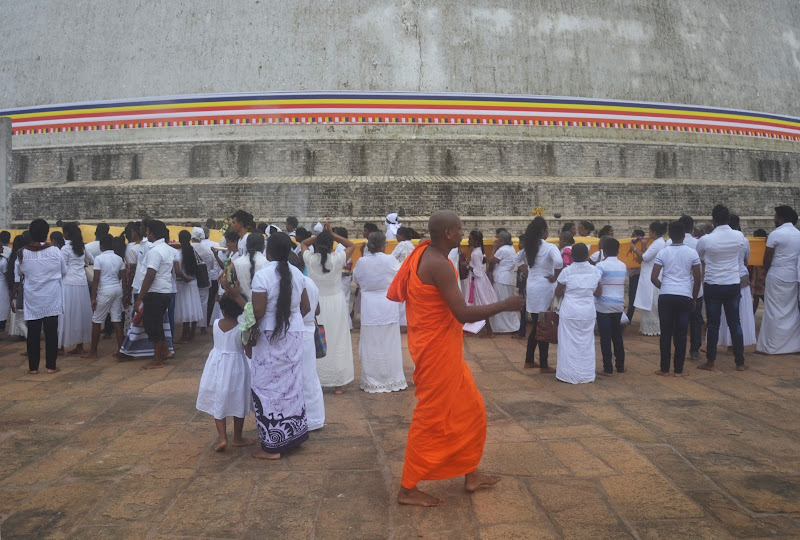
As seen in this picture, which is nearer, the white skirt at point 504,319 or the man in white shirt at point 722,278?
the man in white shirt at point 722,278

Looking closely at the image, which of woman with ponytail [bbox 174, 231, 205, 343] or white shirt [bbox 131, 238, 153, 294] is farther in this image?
woman with ponytail [bbox 174, 231, 205, 343]

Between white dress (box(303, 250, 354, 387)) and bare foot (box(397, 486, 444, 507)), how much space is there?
263 cm

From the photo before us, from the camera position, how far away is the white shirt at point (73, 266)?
24.3ft

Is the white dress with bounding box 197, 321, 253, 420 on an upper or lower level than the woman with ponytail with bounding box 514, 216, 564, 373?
lower

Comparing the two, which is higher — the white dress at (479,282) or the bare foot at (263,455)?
the white dress at (479,282)

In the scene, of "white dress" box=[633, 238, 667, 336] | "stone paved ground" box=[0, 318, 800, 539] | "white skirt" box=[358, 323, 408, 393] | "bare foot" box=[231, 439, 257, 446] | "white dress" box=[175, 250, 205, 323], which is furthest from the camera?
Result: "white dress" box=[175, 250, 205, 323]

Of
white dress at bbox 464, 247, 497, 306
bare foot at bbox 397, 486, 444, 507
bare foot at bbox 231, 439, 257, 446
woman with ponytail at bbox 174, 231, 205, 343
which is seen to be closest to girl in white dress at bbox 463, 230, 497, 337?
white dress at bbox 464, 247, 497, 306

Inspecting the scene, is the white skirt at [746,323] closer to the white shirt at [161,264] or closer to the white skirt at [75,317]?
the white shirt at [161,264]

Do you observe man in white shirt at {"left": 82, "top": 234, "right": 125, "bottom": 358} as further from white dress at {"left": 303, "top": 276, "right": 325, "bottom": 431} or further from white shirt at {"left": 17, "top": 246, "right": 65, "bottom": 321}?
white dress at {"left": 303, "top": 276, "right": 325, "bottom": 431}

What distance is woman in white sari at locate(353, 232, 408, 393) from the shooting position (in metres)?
5.75

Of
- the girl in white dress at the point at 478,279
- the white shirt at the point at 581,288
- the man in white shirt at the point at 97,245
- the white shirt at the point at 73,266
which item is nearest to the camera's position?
the white shirt at the point at 581,288

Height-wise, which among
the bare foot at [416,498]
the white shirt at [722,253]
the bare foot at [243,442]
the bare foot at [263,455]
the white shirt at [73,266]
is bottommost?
the bare foot at [243,442]

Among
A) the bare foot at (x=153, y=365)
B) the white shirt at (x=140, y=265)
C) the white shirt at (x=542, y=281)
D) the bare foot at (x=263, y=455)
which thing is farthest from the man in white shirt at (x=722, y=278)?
the white shirt at (x=140, y=265)

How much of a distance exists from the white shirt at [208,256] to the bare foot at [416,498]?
6018mm
